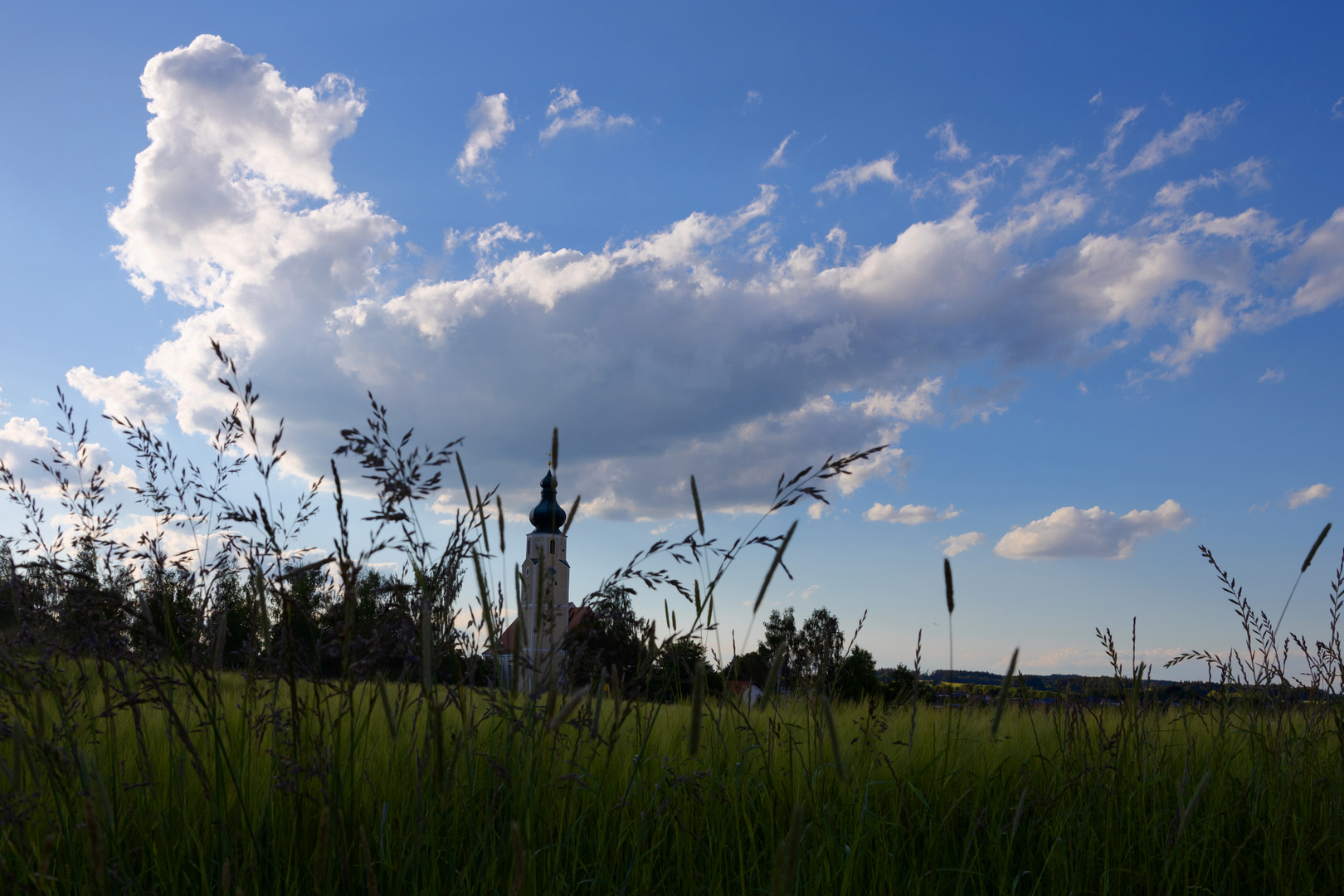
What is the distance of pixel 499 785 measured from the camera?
6.85ft

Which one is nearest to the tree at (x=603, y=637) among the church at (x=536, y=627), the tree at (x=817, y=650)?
the church at (x=536, y=627)

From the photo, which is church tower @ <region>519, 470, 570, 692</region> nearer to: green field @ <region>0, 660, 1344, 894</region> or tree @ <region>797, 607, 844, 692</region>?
green field @ <region>0, 660, 1344, 894</region>

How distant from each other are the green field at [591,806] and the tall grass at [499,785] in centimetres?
2

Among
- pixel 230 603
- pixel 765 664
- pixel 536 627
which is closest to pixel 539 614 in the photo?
pixel 536 627

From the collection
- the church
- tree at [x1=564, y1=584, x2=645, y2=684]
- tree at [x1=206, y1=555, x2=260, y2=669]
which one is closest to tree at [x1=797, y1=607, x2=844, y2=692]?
tree at [x1=564, y1=584, x2=645, y2=684]

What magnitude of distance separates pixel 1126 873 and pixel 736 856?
1379 mm

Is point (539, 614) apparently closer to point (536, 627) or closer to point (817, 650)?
point (536, 627)

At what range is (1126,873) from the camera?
2639 millimetres

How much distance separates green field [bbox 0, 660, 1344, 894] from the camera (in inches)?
79.7

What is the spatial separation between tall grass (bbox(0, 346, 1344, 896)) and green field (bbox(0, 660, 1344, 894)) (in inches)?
0.6

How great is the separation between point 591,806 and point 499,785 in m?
0.73

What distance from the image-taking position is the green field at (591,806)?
2.02 metres

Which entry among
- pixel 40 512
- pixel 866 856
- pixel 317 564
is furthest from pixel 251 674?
pixel 866 856

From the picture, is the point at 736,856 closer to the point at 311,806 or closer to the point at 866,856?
the point at 866,856
